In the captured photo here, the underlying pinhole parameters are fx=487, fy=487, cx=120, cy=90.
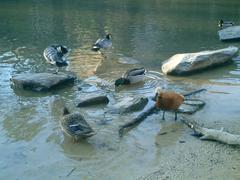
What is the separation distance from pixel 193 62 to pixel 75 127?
581cm

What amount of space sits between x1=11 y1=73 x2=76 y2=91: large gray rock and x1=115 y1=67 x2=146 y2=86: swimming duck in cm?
128

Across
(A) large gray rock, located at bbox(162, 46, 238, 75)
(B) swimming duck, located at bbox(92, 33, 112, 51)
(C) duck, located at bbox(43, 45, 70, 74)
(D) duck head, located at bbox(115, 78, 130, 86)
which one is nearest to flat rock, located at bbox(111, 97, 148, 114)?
(D) duck head, located at bbox(115, 78, 130, 86)

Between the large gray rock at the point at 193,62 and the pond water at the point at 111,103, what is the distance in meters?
0.25

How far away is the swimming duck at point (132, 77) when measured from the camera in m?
11.8

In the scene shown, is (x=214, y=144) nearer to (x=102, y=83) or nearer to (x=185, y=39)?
(x=102, y=83)

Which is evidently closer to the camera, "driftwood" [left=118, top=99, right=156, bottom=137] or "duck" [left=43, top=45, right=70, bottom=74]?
"driftwood" [left=118, top=99, right=156, bottom=137]

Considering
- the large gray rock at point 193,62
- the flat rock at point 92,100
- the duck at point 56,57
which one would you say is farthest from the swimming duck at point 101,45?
the flat rock at point 92,100

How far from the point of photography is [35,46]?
1659cm

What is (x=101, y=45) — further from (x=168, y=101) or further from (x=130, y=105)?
(x=168, y=101)

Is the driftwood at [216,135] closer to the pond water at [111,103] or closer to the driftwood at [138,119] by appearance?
the pond water at [111,103]

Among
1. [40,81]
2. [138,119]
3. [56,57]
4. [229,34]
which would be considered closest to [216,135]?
[138,119]

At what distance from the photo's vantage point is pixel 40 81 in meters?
11.5

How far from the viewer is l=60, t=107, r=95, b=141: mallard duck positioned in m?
7.96

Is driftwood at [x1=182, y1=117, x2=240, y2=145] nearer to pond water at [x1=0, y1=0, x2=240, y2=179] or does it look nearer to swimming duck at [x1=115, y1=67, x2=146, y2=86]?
pond water at [x1=0, y1=0, x2=240, y2=179]
